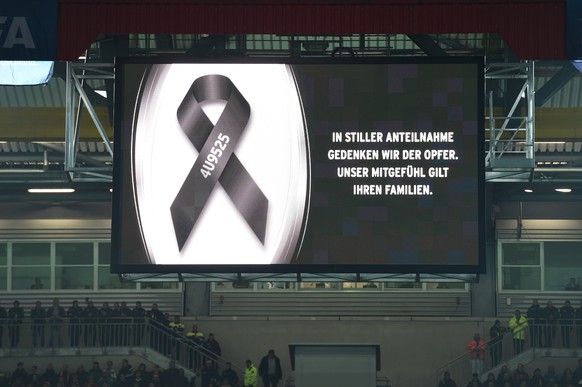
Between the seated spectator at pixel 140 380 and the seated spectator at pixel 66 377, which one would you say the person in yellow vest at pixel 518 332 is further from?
the seated spectator at pixel 66 377

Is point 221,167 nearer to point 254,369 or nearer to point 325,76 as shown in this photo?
point 325,76

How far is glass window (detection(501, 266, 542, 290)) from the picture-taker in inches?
1516

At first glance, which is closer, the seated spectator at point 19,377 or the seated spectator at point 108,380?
the seated spectator at point 108,380

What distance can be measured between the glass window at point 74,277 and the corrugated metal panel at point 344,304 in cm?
387

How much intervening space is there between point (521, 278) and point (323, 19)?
19077mm

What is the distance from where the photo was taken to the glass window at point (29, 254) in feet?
129

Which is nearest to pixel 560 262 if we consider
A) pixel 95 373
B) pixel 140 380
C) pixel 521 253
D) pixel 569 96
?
pixel 521 253

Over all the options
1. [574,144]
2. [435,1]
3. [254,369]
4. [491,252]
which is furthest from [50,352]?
[435,1]

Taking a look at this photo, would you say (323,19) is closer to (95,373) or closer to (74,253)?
(95,373)

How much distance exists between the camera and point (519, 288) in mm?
38531

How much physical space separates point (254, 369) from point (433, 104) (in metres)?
14.6

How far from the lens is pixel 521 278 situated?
1521 inches

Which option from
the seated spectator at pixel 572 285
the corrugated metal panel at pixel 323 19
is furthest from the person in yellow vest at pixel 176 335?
the corrugated metal panel at pixel 323 19

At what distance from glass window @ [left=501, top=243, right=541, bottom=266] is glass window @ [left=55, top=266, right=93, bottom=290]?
12472 mm
